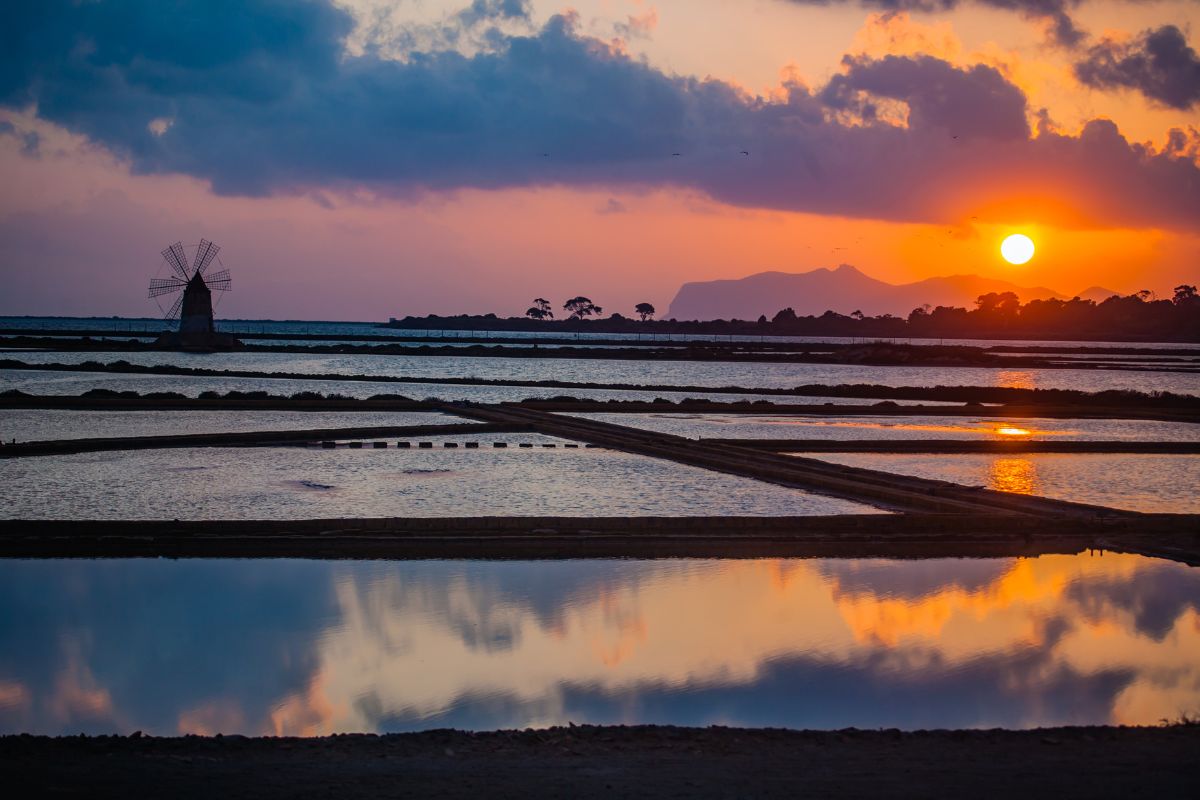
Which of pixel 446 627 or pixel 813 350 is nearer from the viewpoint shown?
pixel 446 627

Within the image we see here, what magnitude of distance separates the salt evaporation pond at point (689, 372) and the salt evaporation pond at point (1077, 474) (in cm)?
2435

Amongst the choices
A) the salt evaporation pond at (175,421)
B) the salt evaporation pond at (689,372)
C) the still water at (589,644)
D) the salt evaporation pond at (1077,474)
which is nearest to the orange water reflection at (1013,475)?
the salt evaporation pond at (1077,474)

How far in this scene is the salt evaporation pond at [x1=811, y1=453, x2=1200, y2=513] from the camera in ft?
50.4

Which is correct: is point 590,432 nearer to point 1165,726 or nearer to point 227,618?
point 227,618

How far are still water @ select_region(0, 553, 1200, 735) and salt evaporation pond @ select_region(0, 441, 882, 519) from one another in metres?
2.88

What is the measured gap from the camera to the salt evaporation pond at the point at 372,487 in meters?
13.6

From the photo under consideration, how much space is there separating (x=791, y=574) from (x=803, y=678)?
3212 millimetres

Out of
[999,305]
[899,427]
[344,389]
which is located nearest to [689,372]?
[344,389]

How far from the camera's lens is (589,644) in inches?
314

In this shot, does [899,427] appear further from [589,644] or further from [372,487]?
[589,644]

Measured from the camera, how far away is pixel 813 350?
91625 mm

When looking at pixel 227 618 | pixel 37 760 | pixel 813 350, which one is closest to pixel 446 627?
pixel 227 618

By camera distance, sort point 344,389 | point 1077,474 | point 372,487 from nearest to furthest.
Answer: point 372,487 → point 1077,474 → point 344,389

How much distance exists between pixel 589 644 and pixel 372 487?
27.4 feet
